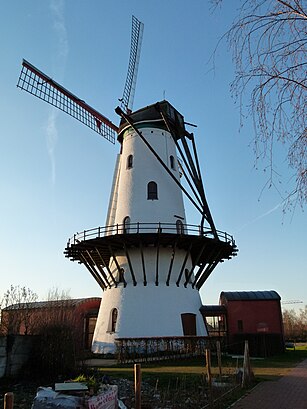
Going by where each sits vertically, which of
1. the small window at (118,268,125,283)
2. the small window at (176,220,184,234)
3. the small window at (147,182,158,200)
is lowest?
the small window at (118,268,125,283)

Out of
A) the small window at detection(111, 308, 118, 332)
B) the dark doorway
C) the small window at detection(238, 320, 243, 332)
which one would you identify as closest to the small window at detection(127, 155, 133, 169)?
the small window at detection(111, 308, 118, 332)

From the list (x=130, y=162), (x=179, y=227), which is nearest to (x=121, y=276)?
(x=179, y=227)

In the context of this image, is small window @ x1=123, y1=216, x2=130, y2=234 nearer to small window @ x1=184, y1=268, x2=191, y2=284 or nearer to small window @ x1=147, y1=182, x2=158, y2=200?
small window @ x1=147, y1=182, x2=158, y2=200

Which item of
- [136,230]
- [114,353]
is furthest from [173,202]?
[114,353]

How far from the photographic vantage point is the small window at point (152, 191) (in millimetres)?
21188

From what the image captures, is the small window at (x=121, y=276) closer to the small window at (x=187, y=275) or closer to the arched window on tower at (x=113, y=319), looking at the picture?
the arched window on tower at (x=113, y=319)

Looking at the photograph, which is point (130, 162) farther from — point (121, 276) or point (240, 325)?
point (240, 325)

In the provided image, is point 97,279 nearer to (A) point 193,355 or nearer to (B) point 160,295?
(B) point 160,295

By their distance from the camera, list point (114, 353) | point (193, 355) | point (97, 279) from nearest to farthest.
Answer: point (193, 355) < point (114, 353) < point (97, 279)

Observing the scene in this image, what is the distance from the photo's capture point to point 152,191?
21.3 metres

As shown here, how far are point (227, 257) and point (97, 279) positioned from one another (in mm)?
7126

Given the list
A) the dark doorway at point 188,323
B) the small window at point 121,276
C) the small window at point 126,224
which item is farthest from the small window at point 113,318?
the small window at point 126,224

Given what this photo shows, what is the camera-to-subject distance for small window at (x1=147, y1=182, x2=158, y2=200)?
69.5 ft

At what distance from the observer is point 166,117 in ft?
73.7
